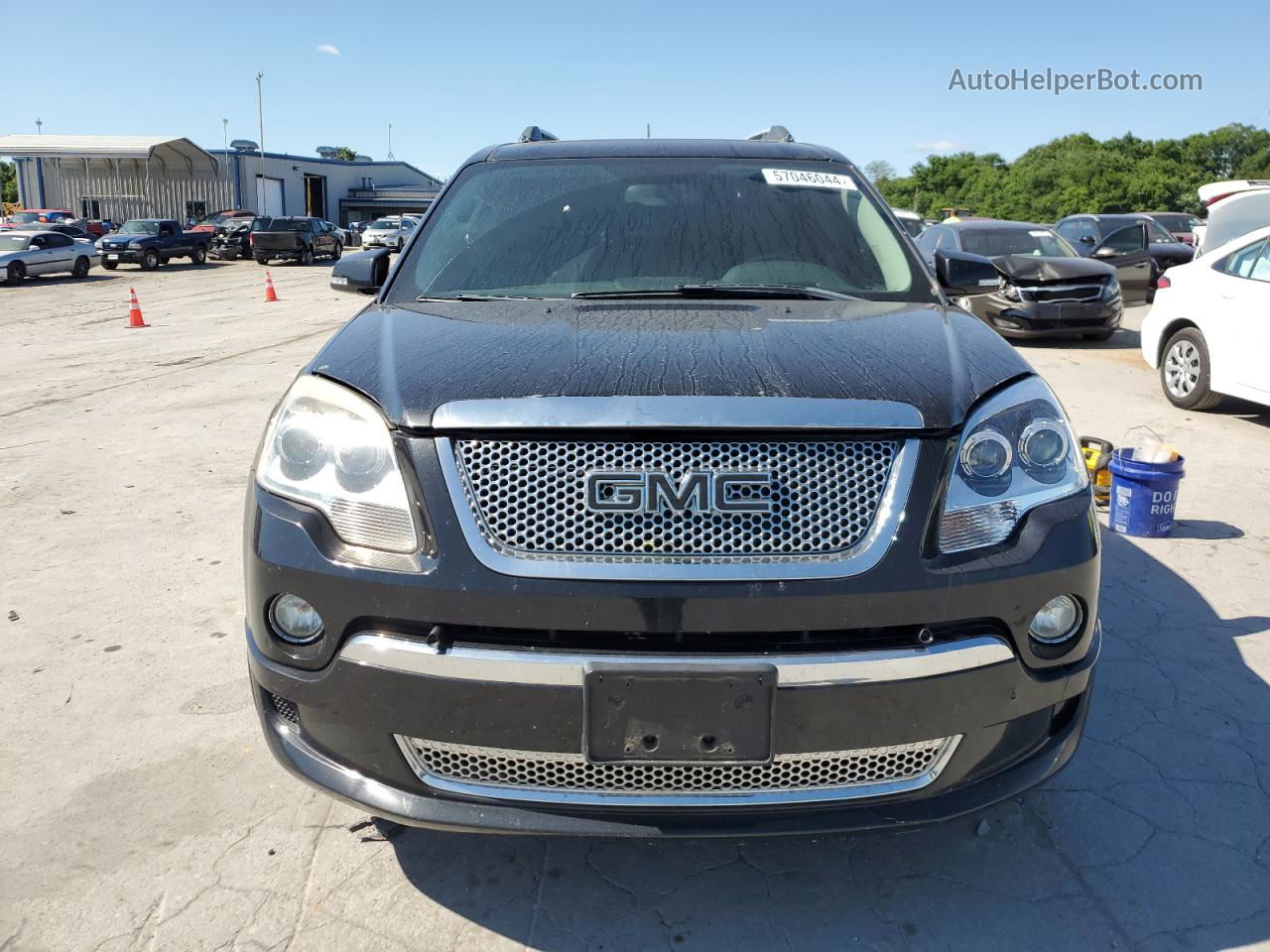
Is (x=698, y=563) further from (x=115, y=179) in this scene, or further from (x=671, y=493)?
(x=115, y=179)

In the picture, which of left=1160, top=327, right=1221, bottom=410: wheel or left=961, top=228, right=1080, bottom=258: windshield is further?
left=961, top=228, right=1080, bottom=258: windshield

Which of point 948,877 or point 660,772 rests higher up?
point 660,772

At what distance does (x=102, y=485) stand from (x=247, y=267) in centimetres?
3053

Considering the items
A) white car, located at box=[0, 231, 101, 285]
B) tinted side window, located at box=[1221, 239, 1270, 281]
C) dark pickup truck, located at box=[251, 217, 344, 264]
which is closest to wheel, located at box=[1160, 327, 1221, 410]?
tinted side window, located at box=[1221, 239, 1270, 281]

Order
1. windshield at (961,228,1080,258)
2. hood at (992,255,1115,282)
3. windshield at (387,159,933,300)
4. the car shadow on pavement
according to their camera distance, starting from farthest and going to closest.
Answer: windshield at (961,228,1080,258) < hood at (992,255,1115,282) < windshield at (387,159,933,300) < the car shadow on pavement

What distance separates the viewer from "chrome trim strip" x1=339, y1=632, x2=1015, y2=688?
1.85m

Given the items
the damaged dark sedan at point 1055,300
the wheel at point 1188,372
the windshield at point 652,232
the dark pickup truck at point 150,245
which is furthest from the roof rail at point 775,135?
the dark pickup truck at point 150,245

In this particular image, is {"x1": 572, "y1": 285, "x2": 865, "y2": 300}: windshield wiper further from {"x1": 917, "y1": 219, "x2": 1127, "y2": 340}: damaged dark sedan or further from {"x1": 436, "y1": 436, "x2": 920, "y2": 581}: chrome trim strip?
{"x1": 917, "y1": 219, "x2": 1127, "y2": 340}: damaged dark sedan

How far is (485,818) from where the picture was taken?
1.98 m

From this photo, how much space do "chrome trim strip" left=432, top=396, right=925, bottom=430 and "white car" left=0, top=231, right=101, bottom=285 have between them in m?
28.9

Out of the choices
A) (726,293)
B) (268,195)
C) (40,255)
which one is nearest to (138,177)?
(268,195)

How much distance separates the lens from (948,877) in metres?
2.40

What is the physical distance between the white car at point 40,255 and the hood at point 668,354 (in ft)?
93.0

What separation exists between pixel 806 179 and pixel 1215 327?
18.7 ft
